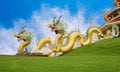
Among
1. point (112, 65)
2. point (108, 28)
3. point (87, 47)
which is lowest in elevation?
point (112, 65)

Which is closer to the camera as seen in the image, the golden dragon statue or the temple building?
the golden dragon statue

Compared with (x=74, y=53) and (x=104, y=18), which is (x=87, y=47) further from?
(x=104, y=18)

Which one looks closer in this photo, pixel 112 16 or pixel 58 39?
pixel 58 39

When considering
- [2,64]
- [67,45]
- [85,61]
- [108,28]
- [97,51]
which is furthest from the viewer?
[108,28]

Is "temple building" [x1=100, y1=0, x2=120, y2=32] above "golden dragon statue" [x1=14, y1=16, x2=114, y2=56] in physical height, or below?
above

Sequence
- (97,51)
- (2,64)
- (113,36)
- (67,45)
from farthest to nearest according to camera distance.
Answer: (113,36) → (67,45) → (97,51) → (2,64)

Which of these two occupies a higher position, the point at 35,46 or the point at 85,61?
the point at 35,46

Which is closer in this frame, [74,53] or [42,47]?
[74,53]

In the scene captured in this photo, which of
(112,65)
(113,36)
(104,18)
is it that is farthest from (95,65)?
(104,18)

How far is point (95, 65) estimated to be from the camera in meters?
19.7

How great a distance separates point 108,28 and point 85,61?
91.3 ft

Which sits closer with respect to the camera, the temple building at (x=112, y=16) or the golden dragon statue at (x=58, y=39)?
the golden dragon statue at (x=58, y=39)

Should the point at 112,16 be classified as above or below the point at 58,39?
above

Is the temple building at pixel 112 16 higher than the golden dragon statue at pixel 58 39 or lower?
higher
